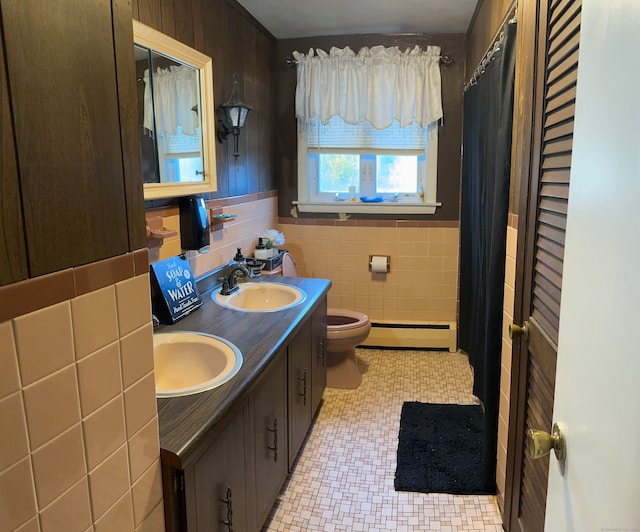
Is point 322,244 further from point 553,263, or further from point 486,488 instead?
point 553,263

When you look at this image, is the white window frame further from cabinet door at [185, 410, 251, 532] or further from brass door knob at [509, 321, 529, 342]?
cabinet door at [185, 410, 251, 532]

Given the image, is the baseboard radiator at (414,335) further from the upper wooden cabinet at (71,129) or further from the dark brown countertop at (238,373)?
the upper wooden cabinet at (71,129)

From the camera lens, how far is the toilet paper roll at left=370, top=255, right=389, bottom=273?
371 centimetres

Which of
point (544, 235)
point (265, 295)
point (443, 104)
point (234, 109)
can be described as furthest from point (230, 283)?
point (443, 104)

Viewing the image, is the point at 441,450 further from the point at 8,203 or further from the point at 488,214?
the point at 8,203

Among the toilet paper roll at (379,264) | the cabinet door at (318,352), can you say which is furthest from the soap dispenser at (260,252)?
the toilet paper roll at (379,264)

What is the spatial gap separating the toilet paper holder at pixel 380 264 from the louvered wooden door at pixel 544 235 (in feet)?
6.84

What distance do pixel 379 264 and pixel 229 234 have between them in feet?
4.37

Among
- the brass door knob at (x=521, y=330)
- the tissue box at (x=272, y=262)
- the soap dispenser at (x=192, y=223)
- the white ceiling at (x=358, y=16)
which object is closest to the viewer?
the brass door knob at (x=521, y=330)

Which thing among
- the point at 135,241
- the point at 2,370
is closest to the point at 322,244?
the point at 135,241

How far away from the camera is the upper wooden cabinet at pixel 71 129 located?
0.70m

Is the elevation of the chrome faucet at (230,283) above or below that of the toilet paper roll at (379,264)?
above

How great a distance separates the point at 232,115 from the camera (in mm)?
2648

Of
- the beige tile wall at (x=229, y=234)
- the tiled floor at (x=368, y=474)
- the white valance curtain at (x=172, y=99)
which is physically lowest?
the tiled floor at (x=368, y=474)
